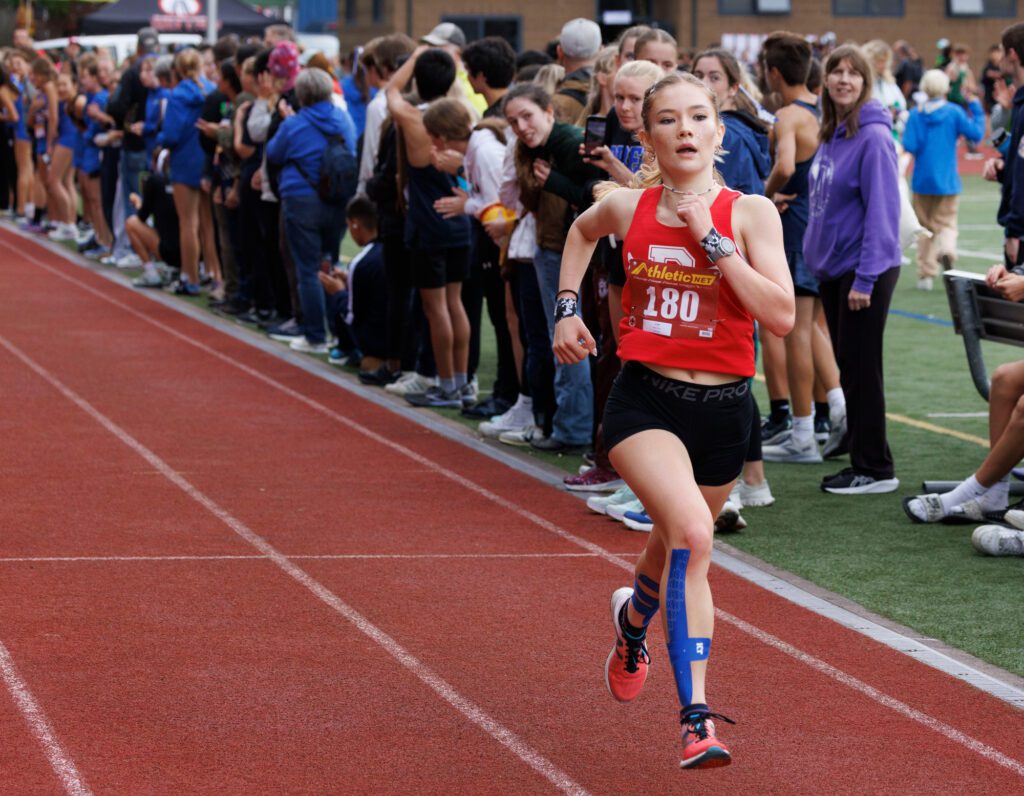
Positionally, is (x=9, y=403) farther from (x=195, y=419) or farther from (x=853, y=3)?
(x=853, y=3)

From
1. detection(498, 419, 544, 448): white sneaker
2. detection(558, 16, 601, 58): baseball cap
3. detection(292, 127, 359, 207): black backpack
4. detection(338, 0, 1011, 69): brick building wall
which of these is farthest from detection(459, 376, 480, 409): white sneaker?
detection(338, 0, 1011, 69): brick building wall

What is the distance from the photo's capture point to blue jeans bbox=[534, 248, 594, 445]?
9.61m

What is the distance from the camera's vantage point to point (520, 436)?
33.7 ft

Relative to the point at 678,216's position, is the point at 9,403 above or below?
below

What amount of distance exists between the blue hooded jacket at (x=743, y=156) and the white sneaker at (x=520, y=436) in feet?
7.60

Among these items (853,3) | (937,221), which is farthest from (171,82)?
(853,3)

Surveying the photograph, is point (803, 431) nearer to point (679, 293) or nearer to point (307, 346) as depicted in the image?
point (679, 293)

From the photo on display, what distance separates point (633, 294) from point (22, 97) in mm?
20690

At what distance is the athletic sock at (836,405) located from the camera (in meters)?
9.80

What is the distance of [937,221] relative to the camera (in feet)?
57.5

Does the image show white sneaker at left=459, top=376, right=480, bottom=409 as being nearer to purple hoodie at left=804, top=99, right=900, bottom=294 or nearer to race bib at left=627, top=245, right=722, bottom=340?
purple hoodie at left=804, top=99, right=900, bottom=294

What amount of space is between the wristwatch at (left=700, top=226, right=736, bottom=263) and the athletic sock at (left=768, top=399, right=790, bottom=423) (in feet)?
17.7

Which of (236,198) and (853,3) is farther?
(853,3)

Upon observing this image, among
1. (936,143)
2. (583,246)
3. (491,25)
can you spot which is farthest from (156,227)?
(491,25)
